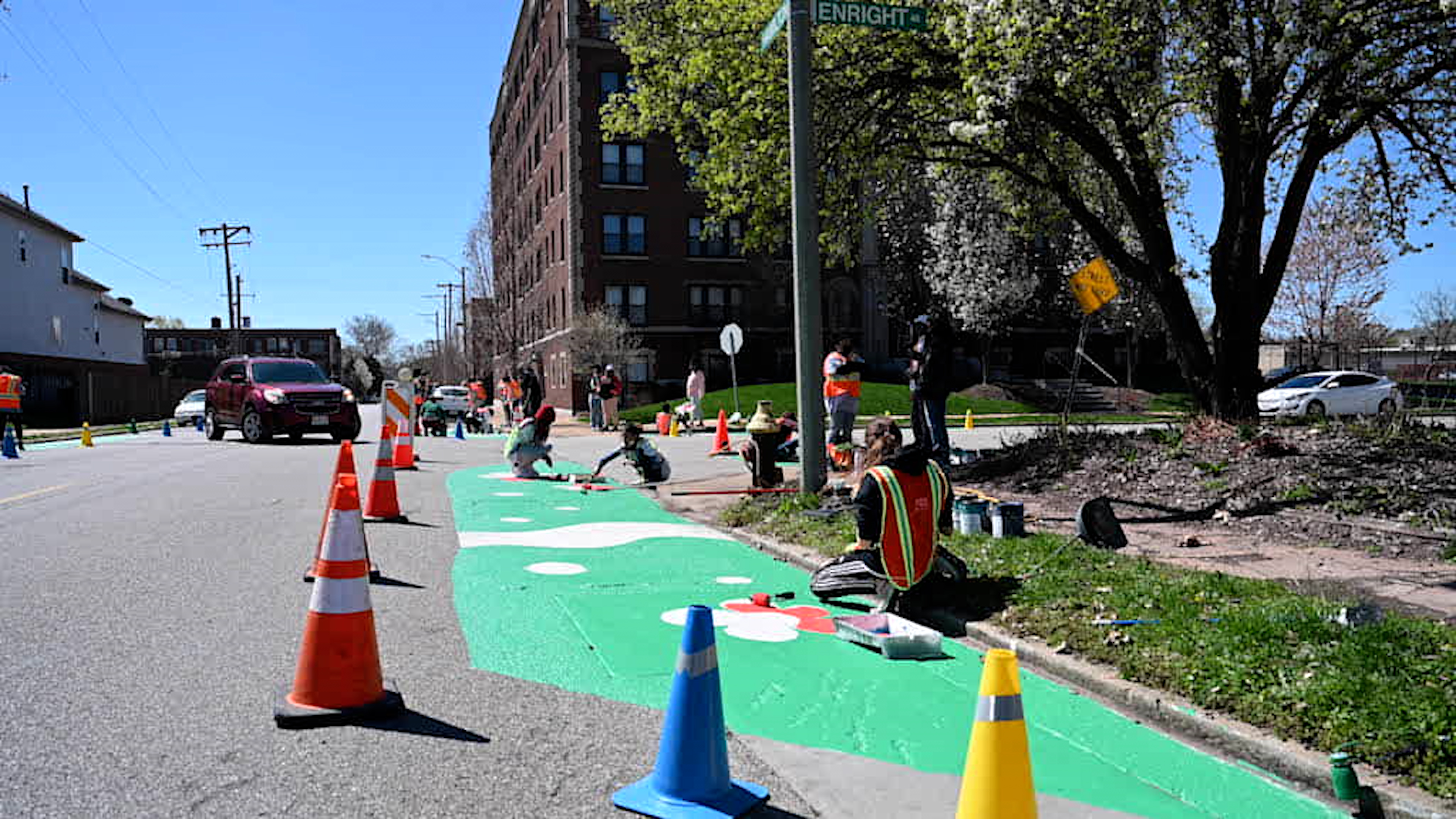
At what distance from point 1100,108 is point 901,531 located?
28.5 ft

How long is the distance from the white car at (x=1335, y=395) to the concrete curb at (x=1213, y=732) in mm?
26759

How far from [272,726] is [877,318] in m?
48.6

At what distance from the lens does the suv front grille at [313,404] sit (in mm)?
24094

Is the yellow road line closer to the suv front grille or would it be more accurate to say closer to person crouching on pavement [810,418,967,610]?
the suv front grille

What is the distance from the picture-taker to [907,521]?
258 inches

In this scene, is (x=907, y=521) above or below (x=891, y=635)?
above

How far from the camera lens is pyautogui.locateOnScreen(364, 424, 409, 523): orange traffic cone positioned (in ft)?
36.5

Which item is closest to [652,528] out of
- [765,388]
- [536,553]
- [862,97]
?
[536,553]

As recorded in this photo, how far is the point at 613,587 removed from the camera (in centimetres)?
774

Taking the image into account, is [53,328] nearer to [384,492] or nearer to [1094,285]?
[384,492]

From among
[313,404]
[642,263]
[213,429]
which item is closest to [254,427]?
[313,404]

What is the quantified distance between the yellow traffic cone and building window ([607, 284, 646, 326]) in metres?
45.0

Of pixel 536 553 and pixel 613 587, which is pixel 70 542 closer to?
pixel 536 553

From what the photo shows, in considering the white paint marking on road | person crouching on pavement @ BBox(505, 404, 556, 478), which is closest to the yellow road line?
person crouching on pavement @ BBox(505, 404, 556, 478)
